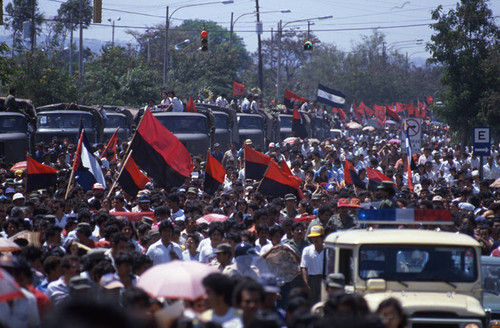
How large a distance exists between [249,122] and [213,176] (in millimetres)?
19146

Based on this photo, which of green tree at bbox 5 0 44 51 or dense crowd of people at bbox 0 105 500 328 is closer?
dense crowd of people at bbox 0 105 500 328

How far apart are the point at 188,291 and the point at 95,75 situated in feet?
144

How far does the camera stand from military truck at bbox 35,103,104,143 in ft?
90.4

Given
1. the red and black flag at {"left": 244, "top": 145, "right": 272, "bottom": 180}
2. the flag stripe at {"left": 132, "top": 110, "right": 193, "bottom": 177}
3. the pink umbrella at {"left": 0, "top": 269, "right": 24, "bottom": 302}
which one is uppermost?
the flag stripe at {"left": 132, "top": 110, "right": 193, "bottom": 177}

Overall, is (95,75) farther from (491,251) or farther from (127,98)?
(491,251)

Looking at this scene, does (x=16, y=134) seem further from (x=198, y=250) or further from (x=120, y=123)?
(x=198, y=250)

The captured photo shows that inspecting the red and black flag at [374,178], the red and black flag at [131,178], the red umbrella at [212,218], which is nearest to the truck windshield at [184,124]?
the red and black flag at [374,178]

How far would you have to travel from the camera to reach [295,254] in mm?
10953

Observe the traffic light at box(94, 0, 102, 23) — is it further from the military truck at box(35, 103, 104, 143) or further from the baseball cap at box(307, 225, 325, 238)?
the baseball cap at box(307, 225, 325, 238)

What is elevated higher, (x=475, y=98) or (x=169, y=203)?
(x=475, y=98)

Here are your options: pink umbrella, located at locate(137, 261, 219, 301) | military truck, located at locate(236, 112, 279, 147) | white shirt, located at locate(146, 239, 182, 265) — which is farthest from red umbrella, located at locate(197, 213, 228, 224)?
military truck, located at locate(236, 112, 279, 147)

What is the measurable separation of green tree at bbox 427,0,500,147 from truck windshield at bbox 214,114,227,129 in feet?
25.5

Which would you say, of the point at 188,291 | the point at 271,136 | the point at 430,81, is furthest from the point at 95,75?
the point at 430,81

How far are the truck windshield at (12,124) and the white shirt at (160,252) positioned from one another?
14.6 metres
